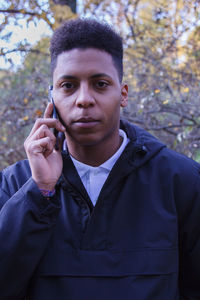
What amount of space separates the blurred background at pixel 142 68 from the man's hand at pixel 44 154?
2047 mm

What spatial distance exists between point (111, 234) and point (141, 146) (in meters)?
0.58

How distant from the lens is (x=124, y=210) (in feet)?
6.97

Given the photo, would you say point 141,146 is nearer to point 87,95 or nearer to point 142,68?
point 87,95

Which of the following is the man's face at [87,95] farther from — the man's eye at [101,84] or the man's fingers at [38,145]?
the man's fingers at [38,145]

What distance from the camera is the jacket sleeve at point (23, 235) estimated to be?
188 centimetres

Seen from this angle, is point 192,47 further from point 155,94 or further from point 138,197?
point 138,197

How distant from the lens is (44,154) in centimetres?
217

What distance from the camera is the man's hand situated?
6.68 feet

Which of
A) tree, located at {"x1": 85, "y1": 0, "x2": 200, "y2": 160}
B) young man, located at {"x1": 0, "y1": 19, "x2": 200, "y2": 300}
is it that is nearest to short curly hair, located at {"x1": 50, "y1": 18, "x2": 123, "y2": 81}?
young man, located at {"x1": 0, "y1": 19, "x2": 200, "y2": 300}

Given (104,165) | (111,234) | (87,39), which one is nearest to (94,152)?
(104,165)

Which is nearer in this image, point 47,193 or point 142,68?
point 47,193

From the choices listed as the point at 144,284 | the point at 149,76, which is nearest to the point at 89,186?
the point at 144,284

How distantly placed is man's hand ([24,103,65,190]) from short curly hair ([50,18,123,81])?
0.47 metres

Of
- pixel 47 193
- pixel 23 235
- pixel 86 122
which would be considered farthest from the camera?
pixel 86 122
